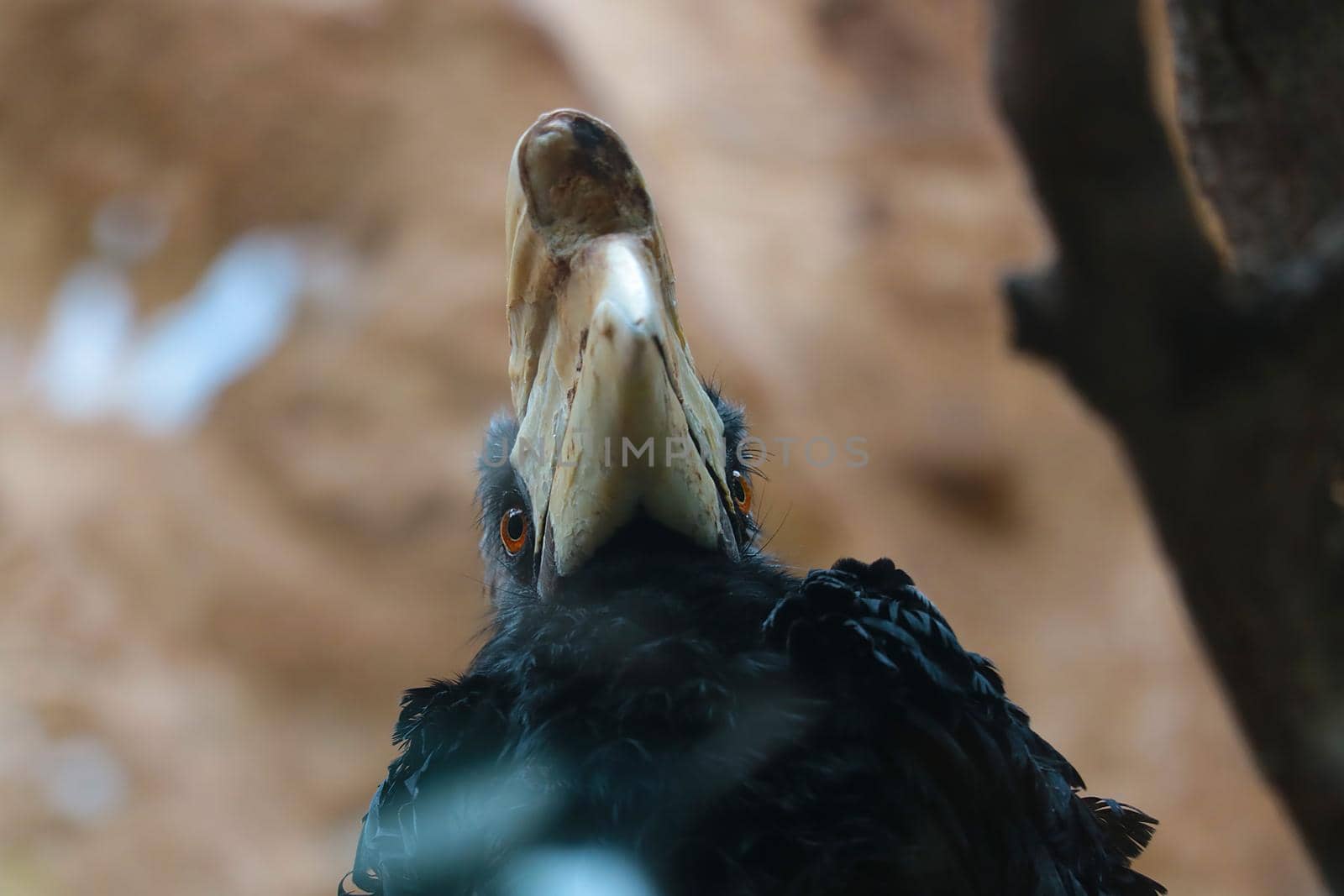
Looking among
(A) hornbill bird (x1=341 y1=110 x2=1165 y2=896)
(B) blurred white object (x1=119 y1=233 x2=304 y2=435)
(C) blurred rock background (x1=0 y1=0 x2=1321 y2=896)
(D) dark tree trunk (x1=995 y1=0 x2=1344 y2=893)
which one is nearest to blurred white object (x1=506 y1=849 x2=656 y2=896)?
(A) hornbill bird (x1=341 y1=110 x2=1165 y2=896)

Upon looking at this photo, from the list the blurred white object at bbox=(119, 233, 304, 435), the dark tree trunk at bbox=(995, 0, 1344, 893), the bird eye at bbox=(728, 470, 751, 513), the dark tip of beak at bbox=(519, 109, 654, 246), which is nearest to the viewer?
the dark tip of beak at bbox=(519, 109, 654, 246)

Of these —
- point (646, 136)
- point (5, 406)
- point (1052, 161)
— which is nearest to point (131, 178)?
point (5, 406)

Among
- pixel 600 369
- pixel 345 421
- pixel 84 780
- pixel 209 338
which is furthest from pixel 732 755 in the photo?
pixel 84 780

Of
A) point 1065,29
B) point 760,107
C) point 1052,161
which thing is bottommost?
point 1052,161

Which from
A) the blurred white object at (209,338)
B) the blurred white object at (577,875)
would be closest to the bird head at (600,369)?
the blurred white object at (577,875)

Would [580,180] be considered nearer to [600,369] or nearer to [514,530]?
[600,369]

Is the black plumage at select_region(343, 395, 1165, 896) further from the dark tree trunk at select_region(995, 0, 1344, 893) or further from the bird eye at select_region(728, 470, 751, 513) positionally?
the dark tree trunk at select_region(995, 0, 1344, 893)

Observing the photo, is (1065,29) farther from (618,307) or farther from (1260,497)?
(618,307)
